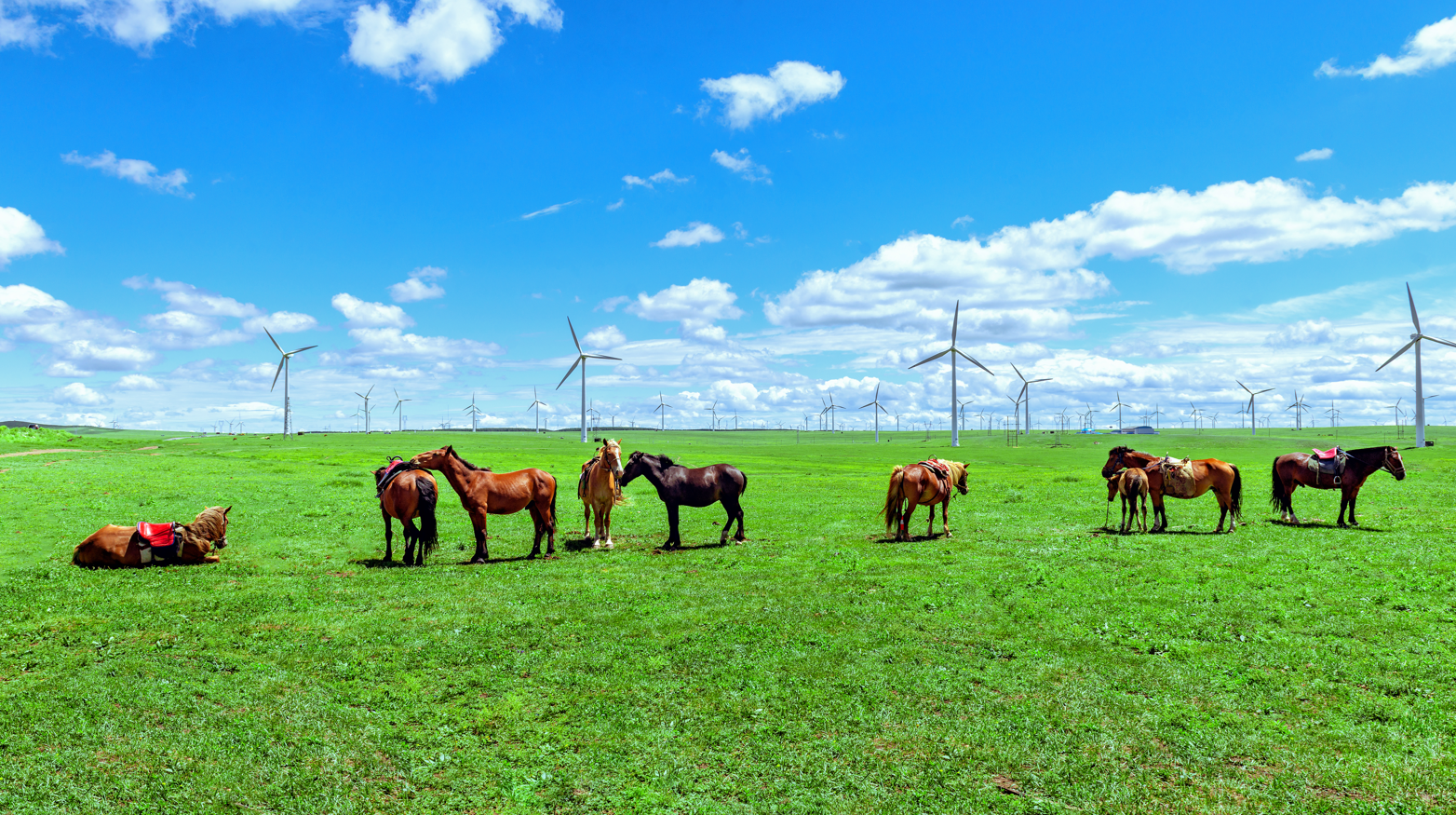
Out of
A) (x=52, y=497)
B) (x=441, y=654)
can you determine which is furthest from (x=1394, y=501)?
(x=52, y=497)

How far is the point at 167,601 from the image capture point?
48.0 feet

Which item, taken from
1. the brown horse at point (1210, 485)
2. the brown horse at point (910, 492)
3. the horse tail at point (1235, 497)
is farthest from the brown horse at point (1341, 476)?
the brown horse at point (910, 492)

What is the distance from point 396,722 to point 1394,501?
38.9m

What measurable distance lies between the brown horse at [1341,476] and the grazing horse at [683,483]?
Answer: 725 inches

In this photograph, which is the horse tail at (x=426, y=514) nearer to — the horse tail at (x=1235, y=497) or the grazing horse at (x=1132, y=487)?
the grazing horse at (x=1132, y=487)

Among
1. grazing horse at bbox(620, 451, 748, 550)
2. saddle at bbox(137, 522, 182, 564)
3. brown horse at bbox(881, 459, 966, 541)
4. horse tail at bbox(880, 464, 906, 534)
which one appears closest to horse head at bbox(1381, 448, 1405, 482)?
brown horse at bbox(881, 459, 966, 541)

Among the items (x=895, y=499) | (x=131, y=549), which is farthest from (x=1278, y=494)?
(x=131, y=549)

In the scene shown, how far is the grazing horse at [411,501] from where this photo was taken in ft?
61.0

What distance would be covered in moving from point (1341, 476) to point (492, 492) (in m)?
27.0

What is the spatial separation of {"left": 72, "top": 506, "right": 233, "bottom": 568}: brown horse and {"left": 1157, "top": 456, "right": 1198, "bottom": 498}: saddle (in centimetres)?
2768

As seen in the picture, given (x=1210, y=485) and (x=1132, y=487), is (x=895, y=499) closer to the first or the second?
(x=1132, y=487)

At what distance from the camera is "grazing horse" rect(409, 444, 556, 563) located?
763 inches

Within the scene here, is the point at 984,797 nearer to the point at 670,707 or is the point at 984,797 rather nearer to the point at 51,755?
the point at 670,707

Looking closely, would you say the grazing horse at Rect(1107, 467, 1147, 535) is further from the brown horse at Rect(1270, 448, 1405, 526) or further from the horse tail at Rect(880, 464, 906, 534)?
the horse tail at Rect(880, 464, 906, 534)
